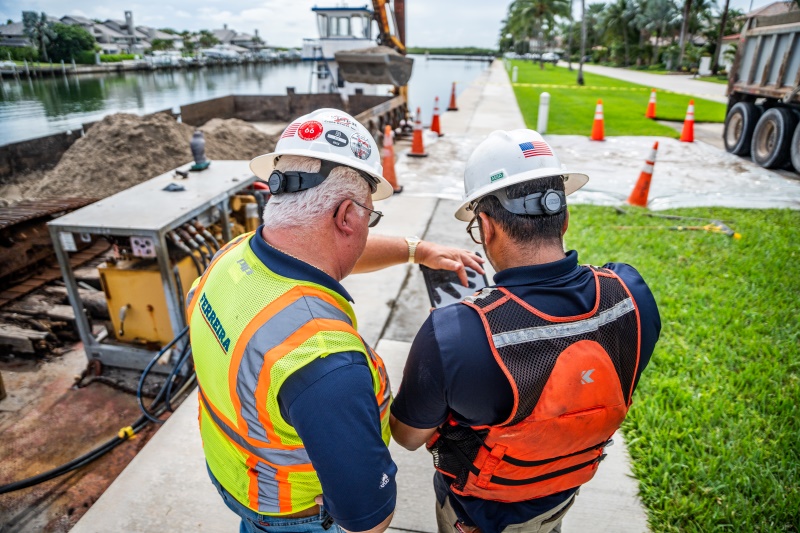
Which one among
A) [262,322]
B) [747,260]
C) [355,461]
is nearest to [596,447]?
[355,461]

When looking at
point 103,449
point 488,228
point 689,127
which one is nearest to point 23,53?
point 689,127

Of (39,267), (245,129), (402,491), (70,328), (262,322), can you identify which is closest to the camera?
(262,322)

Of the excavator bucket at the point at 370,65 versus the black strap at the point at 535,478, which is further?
the excavator bucket at the point at 370,65

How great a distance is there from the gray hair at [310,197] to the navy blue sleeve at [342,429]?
45cm

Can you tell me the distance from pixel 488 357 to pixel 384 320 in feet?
10.4

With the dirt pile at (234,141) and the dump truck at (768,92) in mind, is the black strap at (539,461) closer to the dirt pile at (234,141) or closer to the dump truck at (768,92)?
the dump truck at (768,92)

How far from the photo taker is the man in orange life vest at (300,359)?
1089 millimetres

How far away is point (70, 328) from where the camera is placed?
4719 mm

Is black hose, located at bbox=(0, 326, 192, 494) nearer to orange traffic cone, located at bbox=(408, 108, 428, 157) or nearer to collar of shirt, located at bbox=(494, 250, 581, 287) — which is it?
collar of shirt, located at bbox=(494, 250, 581, 287)

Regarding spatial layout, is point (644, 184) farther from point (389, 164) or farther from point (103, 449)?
point (103, 449)

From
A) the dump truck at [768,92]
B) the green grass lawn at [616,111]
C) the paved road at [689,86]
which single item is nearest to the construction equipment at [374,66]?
the green grass lawn at [616,111]

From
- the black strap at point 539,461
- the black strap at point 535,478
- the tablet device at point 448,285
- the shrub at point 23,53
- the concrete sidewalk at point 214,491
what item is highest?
the shrub at point 23,53

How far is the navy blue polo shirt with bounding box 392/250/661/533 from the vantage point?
1243 mm

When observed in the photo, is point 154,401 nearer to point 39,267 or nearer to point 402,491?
point 402,491
